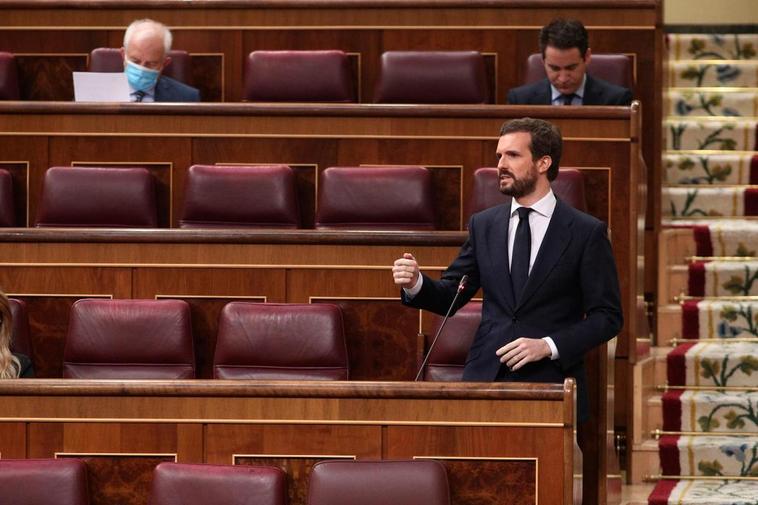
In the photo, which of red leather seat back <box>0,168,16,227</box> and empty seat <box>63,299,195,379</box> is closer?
empty seat <box>63,299,195,379</box>

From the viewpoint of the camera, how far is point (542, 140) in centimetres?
113

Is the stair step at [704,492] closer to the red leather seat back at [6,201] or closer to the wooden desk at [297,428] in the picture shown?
the wooden desk at [297,428]

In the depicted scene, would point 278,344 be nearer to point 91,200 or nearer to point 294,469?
point 294,469

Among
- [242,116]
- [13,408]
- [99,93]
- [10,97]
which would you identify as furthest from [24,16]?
[13,408]

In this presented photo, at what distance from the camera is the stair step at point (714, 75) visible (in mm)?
1986

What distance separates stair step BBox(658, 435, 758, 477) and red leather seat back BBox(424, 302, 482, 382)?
0.30 m

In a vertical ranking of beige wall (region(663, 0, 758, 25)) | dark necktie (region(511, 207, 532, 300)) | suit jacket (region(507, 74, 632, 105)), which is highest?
beige wall (region(663, 0, 758, 25))

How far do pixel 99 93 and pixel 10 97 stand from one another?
21cm

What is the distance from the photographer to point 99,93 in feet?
5.33

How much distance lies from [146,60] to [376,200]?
37 cm

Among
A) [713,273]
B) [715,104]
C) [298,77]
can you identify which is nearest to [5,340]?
[298,77]

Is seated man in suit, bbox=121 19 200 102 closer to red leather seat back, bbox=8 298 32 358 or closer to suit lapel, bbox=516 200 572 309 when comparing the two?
red leather seat back, bbox=8 298 32 358

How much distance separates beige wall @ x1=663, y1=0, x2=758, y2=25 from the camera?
2309mm

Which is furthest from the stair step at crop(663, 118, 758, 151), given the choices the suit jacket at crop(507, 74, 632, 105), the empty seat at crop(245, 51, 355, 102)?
the empty seat at crop(245, 51, 355, 102)
